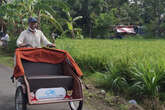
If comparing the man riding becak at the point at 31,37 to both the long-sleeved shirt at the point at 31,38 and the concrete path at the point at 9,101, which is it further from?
the concrete path at the point at 9,101

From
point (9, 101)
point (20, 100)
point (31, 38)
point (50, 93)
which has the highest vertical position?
point (31, 38)

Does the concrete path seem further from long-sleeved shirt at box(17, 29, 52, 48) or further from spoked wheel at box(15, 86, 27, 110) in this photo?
long-sleeved shirt at box(17, 29, 52, 48)

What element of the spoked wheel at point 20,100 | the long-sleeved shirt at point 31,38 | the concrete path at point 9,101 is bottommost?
the concrete path at point 9,101

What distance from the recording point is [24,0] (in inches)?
499

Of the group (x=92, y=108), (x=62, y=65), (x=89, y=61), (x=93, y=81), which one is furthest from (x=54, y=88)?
(x=89, y=61)

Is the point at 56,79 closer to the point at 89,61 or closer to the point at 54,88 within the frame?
the point at 54,88

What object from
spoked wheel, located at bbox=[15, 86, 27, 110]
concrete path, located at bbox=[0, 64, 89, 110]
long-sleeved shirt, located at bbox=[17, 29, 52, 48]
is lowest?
concrete path, located at bbox=[0, 64, 89, 110]

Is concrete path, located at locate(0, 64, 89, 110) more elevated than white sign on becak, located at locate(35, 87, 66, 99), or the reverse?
white sign on becak, located at locate(35, 87, 66, 99)

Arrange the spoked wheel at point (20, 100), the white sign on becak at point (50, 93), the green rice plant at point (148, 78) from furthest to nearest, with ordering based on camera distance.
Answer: the green rice plant at point (148, 78), the white sign on becak at point (50, 93), the spoked wheel at point (20, 100)

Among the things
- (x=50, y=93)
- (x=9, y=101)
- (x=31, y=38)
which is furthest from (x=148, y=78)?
(x=9, y=101)

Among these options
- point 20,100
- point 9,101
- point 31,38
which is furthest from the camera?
point 9,101

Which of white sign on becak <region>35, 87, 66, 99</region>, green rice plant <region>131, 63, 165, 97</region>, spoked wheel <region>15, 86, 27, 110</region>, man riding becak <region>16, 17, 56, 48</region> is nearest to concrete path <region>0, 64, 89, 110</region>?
spoked wheel <region>15, 86, 27, 110</region>

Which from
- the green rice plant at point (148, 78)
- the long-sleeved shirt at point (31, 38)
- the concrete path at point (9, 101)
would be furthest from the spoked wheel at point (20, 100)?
the green rice plant at point (148, 78)

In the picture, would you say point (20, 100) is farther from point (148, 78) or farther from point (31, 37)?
point (148, 78)
